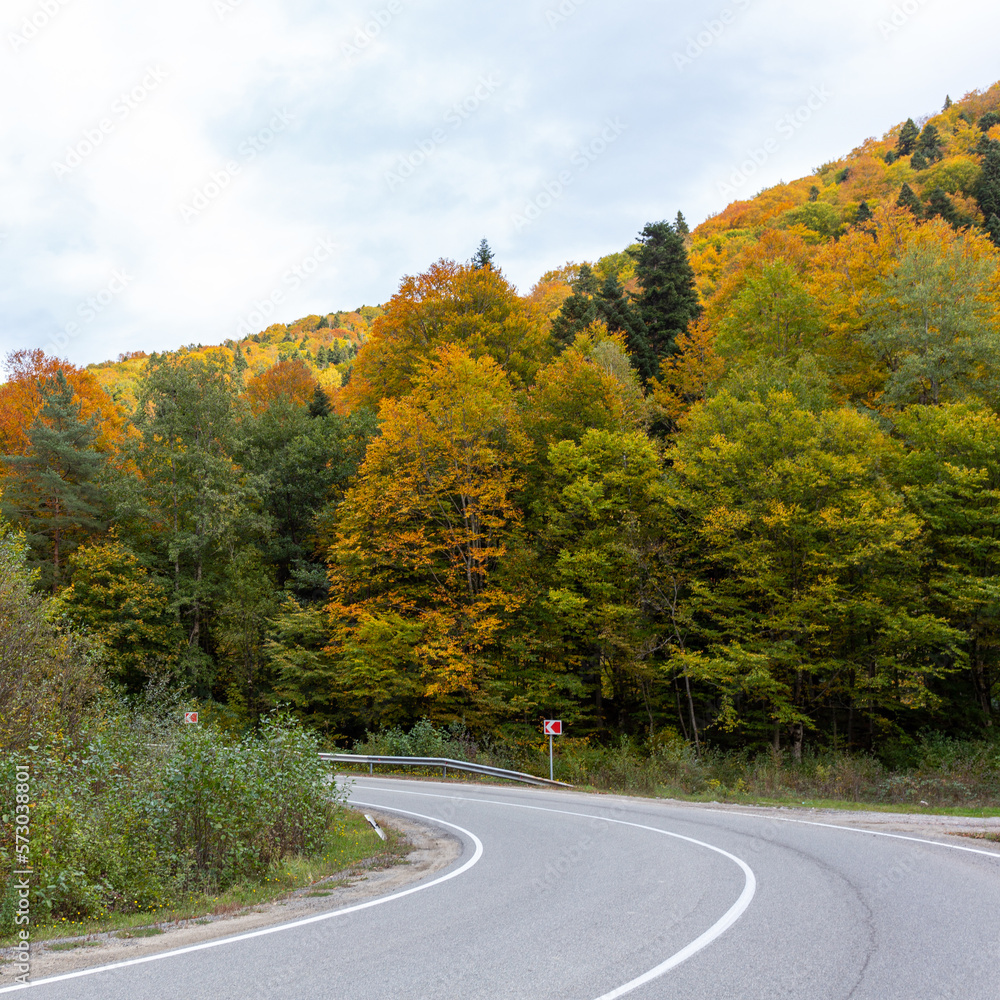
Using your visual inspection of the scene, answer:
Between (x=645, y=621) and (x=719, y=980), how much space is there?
25.4m

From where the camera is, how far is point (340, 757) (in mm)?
28906

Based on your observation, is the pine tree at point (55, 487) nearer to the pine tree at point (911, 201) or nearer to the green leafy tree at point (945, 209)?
the green leafy tree at point (945, 209)

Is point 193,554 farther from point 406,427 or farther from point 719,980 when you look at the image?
point 719,980

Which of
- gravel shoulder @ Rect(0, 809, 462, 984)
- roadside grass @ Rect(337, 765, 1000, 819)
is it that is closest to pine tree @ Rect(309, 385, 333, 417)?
roadside grass @ Rect(337, 765, 1000, 819)

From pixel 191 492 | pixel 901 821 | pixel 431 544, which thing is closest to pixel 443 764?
pixel 431 544

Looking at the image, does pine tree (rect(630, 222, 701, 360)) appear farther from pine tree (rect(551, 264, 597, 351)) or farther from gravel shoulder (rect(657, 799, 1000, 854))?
gravel shoulder (rect(657, 799, 1000, 854))

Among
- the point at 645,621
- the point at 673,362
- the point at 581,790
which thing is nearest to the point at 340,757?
the point at 581,790

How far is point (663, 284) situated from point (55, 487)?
1485 inches

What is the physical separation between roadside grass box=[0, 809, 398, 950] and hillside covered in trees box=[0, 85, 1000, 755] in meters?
4.79

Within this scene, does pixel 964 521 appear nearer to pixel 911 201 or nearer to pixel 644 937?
pixel 644 937

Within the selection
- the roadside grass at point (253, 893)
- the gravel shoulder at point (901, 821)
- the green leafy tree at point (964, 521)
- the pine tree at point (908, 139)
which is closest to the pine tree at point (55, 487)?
the roadside grass at point (253, 893)

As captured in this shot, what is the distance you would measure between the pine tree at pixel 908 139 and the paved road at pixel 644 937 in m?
116

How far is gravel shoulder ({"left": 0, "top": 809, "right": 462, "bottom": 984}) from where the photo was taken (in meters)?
5.96

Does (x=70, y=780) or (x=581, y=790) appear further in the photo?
(x=581, y=790)
